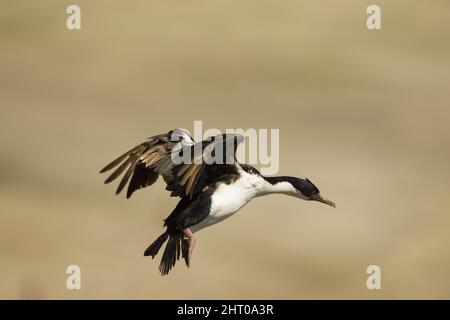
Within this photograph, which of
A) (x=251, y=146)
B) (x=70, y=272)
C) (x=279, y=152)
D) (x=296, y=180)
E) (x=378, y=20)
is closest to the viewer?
(x=296, y=180)

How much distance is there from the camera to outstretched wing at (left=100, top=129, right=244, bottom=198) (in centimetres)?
1416

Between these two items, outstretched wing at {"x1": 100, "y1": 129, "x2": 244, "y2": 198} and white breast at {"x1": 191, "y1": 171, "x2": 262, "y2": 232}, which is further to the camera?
white breast at {"x1": 191, "y1": 171, "x2": 262, "y2": 232}

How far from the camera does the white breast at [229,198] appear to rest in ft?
49.0

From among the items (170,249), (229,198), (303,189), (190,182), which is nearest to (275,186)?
(303,189)

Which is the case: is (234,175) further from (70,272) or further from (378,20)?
(378,20)

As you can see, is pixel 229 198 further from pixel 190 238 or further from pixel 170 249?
pixel 170 249

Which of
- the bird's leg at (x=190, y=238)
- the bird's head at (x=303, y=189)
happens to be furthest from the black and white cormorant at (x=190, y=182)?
the bird's head at (x=303, y=189)

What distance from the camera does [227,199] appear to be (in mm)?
15023

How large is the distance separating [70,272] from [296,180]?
5.54m

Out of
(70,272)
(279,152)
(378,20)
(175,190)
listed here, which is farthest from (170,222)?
(378,20)

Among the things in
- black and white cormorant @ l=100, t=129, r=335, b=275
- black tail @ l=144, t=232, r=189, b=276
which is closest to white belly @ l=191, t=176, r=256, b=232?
black and white cormorant @ l=100, t=129, r=335, b=275

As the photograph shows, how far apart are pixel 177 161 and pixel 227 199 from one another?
0.81 meters

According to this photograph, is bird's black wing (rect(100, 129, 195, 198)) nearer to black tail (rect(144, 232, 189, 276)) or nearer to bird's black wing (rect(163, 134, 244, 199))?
bird's black wing (rect(163, 134, 244, 199))

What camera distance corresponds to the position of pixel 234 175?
50.1 ft
